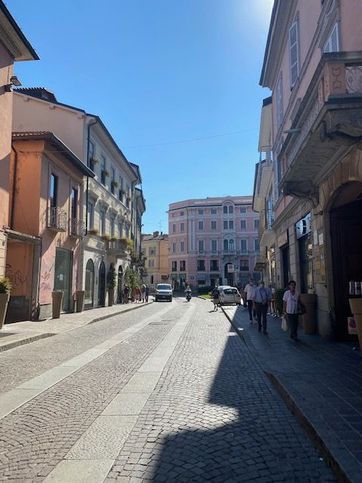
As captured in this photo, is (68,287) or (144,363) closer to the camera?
(144,363)

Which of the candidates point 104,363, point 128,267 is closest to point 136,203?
point 128,267

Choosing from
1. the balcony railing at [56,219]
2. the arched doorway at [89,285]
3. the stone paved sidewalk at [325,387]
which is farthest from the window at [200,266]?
the stone paved sidewalk at [325,387]

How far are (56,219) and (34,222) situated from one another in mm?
1551

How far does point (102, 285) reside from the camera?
29312 millimetres

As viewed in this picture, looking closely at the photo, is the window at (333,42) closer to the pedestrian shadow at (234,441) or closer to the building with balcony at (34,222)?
the pedestrian shadow at (234,441)

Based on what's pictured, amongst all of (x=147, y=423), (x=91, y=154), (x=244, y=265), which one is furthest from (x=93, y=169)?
(x=244, y=265)

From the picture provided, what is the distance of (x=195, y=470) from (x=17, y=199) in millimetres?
16772

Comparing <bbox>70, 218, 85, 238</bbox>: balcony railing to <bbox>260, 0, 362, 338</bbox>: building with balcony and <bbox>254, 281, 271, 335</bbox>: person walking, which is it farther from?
<bbox>254, 281, 271, 335</bbox>: person walking

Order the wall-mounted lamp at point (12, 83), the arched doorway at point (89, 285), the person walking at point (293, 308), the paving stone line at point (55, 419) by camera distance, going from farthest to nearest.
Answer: the arched doorway at point (89, 285) → the wall-mounted lamp at point (12, 83) → the person walking at point (293, 308) → the paving stone line at point (55, 419)

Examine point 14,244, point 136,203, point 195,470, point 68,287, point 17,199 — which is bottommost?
point 195,470

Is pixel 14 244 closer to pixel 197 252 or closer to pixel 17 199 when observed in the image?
pixel 17 199

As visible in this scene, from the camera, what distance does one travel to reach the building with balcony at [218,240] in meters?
83.6

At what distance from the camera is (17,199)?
18.4 m

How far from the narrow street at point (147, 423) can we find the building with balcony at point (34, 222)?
28.5 feet
